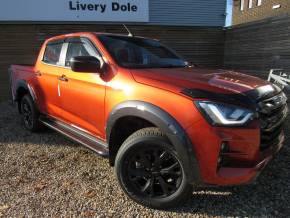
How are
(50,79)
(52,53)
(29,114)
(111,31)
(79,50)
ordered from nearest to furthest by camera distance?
(79,50)
(50,79)
(52,53)
(29,114)
(111,31)

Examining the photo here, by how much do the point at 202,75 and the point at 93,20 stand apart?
806cm

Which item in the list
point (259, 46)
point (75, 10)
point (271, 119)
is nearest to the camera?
point (271, 119)

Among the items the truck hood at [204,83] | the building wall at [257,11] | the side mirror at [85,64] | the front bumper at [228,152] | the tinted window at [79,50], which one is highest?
the building wall at [257,11]

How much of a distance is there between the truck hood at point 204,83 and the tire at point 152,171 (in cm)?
47

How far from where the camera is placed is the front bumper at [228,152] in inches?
112

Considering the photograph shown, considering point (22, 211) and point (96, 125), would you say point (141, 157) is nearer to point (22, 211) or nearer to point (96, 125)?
point (96, 125)

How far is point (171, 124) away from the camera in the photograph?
2.98 meters

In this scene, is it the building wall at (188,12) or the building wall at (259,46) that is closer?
the building wall at (259,46)

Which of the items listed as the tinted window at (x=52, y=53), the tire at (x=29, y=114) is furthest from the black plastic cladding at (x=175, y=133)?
the tire at (x=29, y=114)

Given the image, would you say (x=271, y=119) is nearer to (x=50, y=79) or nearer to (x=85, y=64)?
(x=85, y=64)

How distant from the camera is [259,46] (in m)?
10.4

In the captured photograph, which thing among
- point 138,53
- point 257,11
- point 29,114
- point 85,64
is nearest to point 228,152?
point 85,64

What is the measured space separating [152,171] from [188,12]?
10511 millimetres

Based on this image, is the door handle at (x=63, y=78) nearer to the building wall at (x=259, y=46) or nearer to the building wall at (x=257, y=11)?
the building wall at (x=259, y=46)
